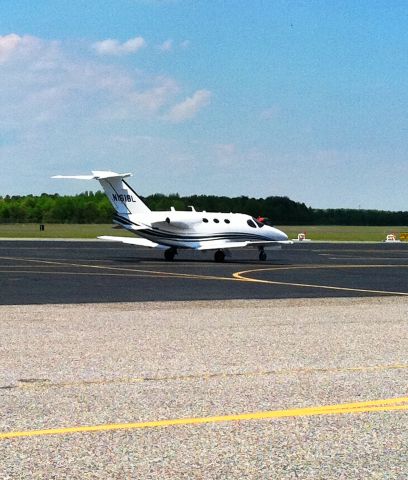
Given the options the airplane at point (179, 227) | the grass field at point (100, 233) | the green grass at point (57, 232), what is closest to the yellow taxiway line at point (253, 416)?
the airplane at point (179, 227)

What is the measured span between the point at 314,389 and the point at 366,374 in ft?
4.33

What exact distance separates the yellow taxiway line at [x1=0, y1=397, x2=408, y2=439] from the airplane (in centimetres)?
3801

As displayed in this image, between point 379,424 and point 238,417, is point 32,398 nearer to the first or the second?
point 238,417

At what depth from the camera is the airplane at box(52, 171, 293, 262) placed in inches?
1859

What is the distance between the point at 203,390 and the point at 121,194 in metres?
38.9

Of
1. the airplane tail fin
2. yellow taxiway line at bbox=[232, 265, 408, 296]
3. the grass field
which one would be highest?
the airplane tail fin

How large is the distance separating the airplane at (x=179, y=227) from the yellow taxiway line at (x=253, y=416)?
125 feet

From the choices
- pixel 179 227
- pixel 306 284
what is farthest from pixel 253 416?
pixel 179 227

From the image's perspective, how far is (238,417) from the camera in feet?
27.7

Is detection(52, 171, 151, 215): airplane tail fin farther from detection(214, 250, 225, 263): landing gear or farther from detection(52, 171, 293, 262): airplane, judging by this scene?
detection(214, 250, 225, 263): landing gear

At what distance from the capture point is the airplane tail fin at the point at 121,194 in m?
48.0

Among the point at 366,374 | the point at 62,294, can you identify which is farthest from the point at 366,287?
the point at 366,374

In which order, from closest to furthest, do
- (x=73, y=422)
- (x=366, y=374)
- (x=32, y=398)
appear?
(x=73, y=422)
(x=32, y=398)
(x=366, y=374)

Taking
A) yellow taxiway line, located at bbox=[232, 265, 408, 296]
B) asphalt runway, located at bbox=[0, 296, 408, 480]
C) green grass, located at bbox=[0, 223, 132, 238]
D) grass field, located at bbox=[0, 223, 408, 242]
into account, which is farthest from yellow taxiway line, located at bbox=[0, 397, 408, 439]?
grass field, located at bbox=[0, 223, 408, 242]
